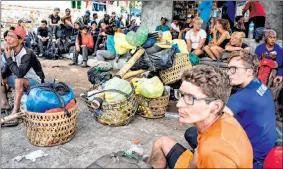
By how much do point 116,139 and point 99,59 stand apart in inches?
208

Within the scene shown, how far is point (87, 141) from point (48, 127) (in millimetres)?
573

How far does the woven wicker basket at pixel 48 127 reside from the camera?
298 cm

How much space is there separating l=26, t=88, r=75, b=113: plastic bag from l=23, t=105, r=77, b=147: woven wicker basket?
93 millimetres

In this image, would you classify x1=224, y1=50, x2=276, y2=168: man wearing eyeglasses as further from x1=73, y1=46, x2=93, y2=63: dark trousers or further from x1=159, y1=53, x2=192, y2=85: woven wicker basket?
x1=73, y1=46, x2=93, y2=63: dark trousers

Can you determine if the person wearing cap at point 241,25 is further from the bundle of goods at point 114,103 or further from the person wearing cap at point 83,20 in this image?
the person wearing cap at point 83,20

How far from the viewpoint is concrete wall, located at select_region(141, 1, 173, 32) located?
8.42 metres

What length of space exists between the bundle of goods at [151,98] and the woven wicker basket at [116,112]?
313 mm

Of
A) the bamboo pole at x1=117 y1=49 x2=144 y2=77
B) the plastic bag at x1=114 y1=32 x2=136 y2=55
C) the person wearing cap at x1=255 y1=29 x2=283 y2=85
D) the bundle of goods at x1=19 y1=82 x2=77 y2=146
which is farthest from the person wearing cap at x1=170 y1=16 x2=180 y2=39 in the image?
the bundle of goods at x1=19 y1=82 x2=77 y2=146

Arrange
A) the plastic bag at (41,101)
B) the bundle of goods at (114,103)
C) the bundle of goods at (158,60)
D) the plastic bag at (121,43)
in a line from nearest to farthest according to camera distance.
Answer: the plastic bag at (41,101)
the bundle of goods at (114,103)
the bundle of goods at (158,60)
the plastic bag at (121,43)

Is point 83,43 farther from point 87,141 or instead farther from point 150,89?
point 87,141

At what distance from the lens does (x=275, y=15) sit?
273 inches

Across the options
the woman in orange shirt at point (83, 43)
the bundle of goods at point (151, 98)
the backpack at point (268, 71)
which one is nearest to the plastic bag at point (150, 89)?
the bundle of goods at point (151, 98)

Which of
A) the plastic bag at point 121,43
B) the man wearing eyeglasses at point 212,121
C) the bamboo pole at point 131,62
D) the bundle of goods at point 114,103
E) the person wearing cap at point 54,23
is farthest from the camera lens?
the person wearing cap at point 54,23

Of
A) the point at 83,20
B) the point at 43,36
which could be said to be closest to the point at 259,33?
the point at 43,36
